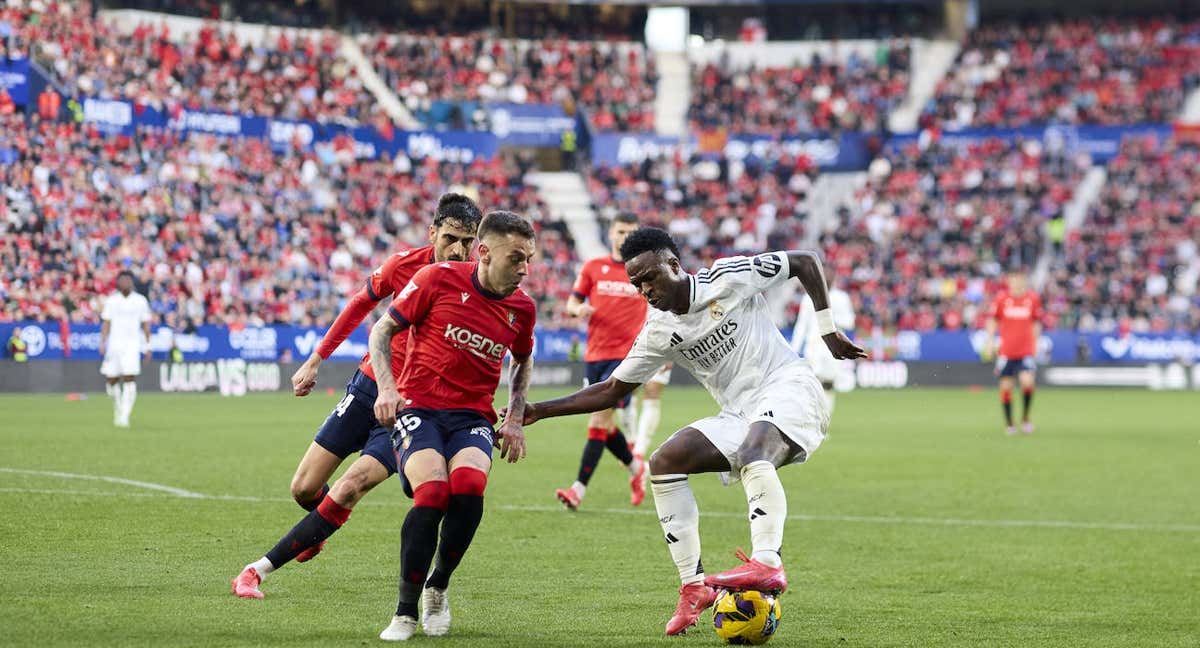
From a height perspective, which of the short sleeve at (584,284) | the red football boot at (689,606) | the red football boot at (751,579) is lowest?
the red football boot at (689,606)

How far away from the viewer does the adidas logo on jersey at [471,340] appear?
306 inches

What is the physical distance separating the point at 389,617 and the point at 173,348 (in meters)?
26.6

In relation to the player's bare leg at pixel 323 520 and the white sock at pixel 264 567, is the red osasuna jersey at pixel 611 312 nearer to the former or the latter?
the player's bare leg at pixel 323 520

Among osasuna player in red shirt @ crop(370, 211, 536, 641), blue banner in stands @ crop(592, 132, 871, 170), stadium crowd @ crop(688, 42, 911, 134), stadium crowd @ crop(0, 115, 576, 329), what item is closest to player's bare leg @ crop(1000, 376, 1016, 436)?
stadium crowd @ crop(0, 115, 576, 329)

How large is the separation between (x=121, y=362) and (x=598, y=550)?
14.4 m

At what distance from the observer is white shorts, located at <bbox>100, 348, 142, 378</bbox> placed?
23344 mm

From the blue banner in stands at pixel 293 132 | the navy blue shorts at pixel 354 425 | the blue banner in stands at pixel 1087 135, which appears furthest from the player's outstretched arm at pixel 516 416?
the blue banner in stands at pixel 1087 135

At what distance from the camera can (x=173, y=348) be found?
33281 mm

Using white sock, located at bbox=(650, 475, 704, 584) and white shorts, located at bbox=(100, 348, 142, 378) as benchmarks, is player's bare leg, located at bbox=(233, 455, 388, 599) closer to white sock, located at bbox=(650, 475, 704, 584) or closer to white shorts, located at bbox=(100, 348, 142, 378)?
white sock, located at bbox=(650, 475, 704, 584)

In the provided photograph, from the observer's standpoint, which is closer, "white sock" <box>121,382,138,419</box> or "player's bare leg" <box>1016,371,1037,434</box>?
"white sock" <box>121,382,138,419</box>

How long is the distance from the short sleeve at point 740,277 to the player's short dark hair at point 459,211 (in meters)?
1.38

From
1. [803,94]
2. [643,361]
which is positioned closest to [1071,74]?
[803,94]

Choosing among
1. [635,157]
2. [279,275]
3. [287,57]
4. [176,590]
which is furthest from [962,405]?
[176,590]

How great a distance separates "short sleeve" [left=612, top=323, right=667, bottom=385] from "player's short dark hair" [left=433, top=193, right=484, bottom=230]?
121 centimetres
